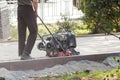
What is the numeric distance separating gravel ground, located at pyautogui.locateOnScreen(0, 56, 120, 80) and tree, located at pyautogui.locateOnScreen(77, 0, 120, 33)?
2610mm

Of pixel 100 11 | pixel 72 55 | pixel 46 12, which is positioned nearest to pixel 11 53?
pixel 72 55

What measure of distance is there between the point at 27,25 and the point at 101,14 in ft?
11.8

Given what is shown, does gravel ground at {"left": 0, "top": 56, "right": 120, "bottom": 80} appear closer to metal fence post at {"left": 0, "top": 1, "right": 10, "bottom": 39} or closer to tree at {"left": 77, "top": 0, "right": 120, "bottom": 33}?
tree at {"left": 77, "top": 0, "right": 120, "bottom": 33}

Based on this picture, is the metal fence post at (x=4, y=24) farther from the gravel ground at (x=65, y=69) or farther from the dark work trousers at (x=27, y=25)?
the gravel ground at (x=65, y=69)

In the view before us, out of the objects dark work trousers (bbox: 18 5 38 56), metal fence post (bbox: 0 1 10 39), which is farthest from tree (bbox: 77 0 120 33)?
dark work trousers (bbox: 18 5 38 56)

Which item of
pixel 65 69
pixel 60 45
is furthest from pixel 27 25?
pixel 65 69

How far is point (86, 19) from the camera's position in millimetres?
12531

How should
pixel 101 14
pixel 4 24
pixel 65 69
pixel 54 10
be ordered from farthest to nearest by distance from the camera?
pixel 54 10 < pixel 4 24 < pixel 101 14 < pixel 65 69

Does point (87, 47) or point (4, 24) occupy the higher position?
point (4, 24)

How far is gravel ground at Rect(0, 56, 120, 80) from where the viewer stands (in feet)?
23.5

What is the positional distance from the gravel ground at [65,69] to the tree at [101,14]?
2.61 metres

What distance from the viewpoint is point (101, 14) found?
11344mm

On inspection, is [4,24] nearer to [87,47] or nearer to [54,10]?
[87,47]

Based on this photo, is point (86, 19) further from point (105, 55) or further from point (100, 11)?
point (105, 55)
